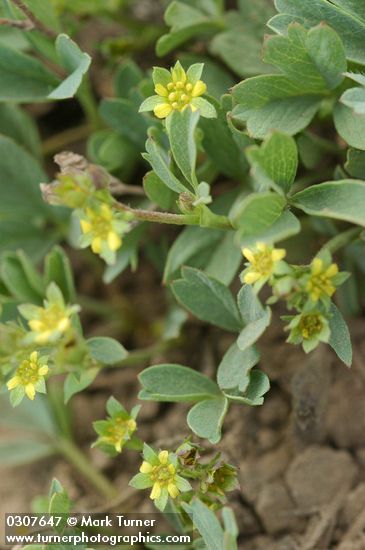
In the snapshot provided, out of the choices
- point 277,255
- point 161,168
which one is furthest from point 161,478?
point 161,168

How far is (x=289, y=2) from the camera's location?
1.85 metres

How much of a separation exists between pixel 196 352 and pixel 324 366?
54cm

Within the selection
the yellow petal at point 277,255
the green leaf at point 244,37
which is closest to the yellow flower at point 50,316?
the yellow petal at point 277,255

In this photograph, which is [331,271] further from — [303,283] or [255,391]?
[255,391]

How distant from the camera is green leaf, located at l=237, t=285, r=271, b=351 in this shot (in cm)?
172

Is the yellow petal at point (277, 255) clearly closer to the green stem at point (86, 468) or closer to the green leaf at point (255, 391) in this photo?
the green leaf at point (255, 391)

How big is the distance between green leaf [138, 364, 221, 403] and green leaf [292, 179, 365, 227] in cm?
54

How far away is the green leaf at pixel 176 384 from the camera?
6.12 feet

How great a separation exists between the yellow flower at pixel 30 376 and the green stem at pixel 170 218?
1.32ft

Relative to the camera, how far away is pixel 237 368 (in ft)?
6.17

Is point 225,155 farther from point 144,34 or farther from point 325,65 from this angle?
point 144,34

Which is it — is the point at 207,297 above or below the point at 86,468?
above

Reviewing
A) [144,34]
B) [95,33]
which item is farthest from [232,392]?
[95,33]

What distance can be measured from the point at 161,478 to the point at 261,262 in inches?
22.5
